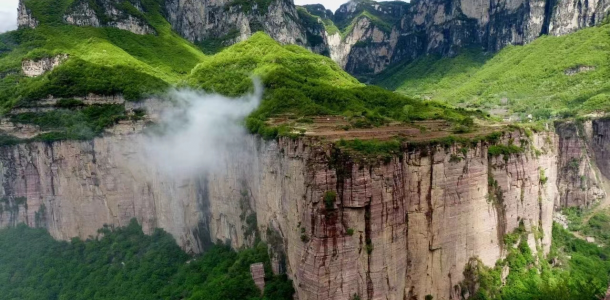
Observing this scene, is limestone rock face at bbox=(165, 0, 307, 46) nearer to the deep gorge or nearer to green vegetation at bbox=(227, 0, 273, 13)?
green vegetation at bbox=(227, 0, 273, 13)

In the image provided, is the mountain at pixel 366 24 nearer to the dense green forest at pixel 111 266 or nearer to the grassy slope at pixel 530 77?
the grassy slope at pixel 530 77

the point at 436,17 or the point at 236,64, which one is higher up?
the point at 436,17

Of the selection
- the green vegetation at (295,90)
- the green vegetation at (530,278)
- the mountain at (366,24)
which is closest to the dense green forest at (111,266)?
the green vegetation at (295,90)

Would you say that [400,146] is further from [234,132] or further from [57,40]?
[57,40]

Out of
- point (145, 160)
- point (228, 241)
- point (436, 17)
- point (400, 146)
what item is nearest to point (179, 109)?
point (145, 160)

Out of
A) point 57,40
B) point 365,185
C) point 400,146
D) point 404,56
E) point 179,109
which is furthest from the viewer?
point 404,56

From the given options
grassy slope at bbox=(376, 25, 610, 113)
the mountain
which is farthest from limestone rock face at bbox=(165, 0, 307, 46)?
grassy slope at bbox=(376, 25, 610, 113)

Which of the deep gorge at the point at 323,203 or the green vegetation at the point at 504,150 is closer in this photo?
the deep gorge at the point at 323,203
